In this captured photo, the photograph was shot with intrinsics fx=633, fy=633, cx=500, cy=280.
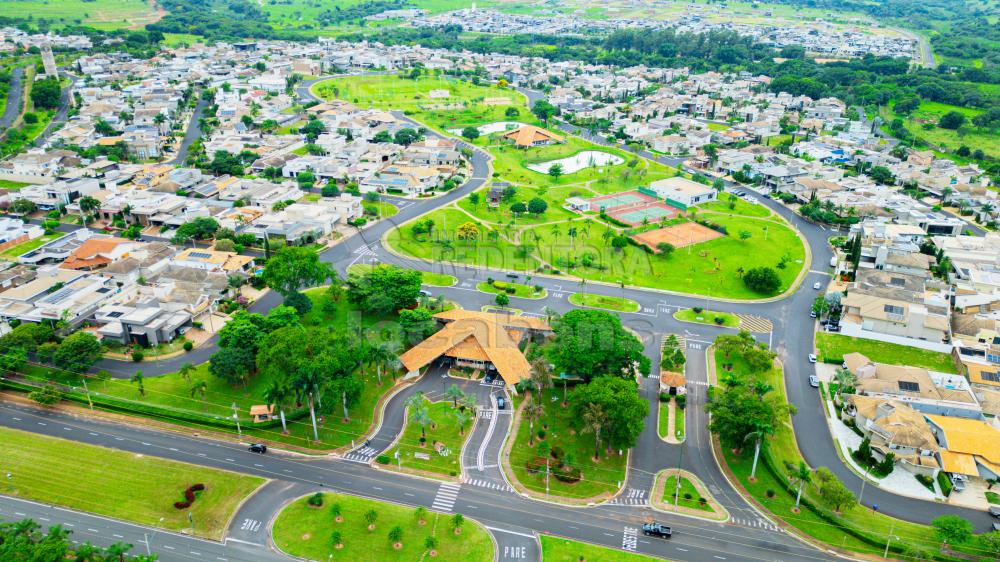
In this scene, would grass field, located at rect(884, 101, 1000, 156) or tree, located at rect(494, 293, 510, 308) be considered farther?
grass field, located at rect(884, 101, 1000, 156)

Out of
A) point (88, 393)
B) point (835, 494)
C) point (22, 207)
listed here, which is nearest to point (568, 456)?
point (835, 494)

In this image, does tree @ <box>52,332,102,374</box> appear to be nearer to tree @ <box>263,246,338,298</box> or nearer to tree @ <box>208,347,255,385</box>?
tree @ <box>208,347,255,385</box>

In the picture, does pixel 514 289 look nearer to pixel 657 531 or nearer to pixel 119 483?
pixel 657 531

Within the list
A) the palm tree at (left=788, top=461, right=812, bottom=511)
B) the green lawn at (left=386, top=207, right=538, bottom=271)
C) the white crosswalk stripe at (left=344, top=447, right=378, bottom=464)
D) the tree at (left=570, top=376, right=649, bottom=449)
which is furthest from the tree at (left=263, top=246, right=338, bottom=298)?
the palm tree at (left=788, top=461, right=812, bottom=511)

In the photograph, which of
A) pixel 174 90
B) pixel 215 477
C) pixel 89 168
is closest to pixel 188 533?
pixel 215 477

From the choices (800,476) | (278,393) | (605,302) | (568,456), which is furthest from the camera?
(605,302)

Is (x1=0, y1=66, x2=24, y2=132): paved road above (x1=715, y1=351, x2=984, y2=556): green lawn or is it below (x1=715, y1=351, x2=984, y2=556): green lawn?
above

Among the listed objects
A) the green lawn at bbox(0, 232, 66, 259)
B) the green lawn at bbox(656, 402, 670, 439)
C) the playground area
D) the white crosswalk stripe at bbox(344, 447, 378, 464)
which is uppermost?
the green lawn at bbox(0, 232, 66, 259)
